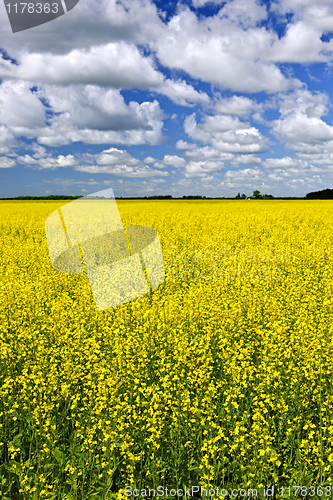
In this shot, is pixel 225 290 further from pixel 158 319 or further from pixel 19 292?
pixel 19 292

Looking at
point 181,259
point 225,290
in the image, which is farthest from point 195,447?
point 181,259

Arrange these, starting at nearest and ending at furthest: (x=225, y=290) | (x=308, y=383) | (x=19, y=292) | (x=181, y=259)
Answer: (x=308, y=383) → (x=19, y=292) → (x=225, y=290) → (x=181, y=259)

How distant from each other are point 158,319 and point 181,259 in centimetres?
586

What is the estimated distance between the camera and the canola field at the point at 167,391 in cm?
294

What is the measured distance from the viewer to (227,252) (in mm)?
11750

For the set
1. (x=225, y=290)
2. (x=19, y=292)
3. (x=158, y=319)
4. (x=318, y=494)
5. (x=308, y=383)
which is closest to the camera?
(x=318, y=494)

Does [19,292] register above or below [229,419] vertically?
above

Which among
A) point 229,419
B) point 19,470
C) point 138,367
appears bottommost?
point 19,470

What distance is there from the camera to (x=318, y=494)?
2.81 metres

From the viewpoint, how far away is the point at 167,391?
331cm

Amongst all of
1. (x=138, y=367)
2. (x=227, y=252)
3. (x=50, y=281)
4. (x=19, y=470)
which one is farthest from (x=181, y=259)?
(x=19, y=470)

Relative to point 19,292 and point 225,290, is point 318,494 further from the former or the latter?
point 19,292

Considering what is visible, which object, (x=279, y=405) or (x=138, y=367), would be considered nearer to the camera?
(x=279, y=405)

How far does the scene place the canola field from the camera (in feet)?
9.64
